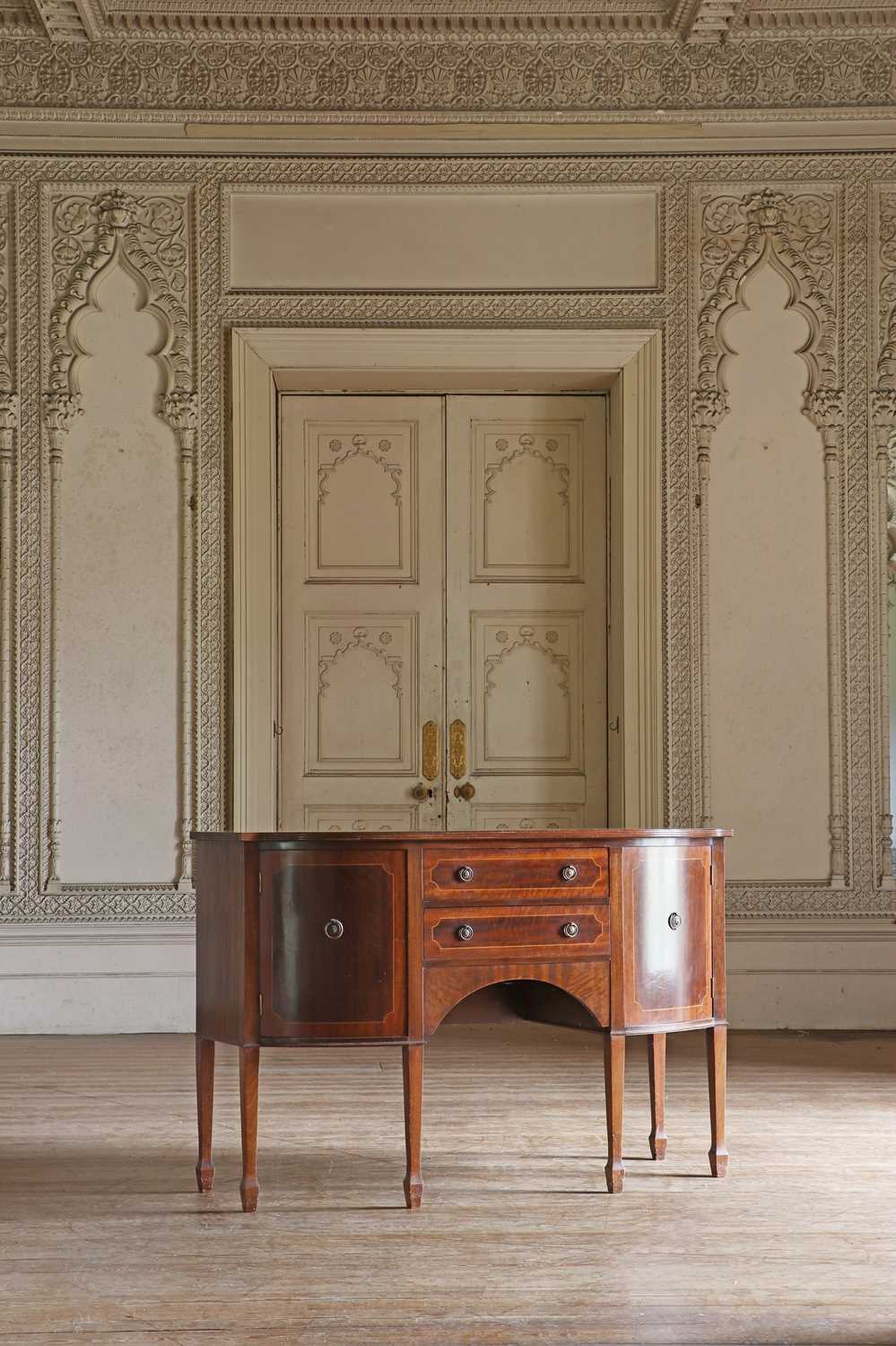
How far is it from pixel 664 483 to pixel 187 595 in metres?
2.24

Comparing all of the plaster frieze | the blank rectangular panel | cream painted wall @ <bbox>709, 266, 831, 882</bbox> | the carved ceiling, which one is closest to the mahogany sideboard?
cream painted wall @ <bbox>709, 266, 831, 882</bbox>

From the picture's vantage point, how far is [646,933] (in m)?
3.36

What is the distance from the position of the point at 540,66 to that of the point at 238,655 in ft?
10.1

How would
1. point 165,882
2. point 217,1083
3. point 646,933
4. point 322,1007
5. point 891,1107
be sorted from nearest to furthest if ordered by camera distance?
point 322,1007 → point 646,933 → point 891,1107 → point 217,1083 → point 165,882

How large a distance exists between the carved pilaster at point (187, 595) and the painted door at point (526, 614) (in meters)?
1.18

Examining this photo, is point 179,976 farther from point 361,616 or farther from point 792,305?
point 792,305

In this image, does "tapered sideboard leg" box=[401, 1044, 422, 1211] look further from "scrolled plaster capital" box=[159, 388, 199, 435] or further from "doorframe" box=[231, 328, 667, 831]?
"scrolled plaster capital" box=[159, 388, 199, 435]

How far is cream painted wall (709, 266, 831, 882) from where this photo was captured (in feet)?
19.7

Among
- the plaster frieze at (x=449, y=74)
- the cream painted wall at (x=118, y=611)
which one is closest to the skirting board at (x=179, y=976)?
the cream painted wall at (x=118, y=611)

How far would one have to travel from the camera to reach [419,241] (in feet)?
20.0

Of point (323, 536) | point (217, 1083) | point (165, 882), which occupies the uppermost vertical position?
point (323, 536)

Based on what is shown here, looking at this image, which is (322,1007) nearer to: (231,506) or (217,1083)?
(217,1083)

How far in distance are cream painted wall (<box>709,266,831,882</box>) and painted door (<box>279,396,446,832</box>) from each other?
1313mm

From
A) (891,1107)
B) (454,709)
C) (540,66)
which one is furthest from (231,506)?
(891,1107)
